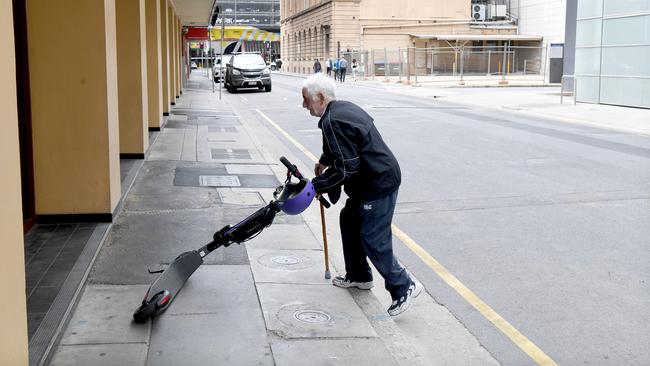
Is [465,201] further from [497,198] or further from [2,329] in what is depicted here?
[2,329]

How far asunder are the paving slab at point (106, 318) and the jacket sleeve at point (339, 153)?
5.02ft

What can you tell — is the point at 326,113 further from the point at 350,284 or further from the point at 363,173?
the point at 350,284

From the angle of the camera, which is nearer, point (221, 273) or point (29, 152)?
point (221, 273)

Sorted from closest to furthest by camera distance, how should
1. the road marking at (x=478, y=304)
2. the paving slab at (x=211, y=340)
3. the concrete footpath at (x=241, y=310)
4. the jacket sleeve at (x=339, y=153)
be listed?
the paving slab at (x=211, y=340), the concrete footpath at (x=241, y=310), the road marking at (x=478, y=304), the jacket sleeve at (x=339, y=153)

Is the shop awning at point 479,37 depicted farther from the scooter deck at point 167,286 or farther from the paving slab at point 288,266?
the scooter deck at point 167,286

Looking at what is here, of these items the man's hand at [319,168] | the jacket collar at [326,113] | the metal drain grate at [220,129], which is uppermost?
the jacket collar at [326,113]

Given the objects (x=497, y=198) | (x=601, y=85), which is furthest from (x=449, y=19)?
(x=497, y=198)

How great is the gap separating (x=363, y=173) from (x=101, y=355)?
2055 mm

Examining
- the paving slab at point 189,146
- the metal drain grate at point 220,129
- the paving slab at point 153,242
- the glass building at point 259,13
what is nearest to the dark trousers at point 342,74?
the metal drain grate at point 220,129

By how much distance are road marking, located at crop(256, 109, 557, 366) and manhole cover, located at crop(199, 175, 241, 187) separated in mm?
3050

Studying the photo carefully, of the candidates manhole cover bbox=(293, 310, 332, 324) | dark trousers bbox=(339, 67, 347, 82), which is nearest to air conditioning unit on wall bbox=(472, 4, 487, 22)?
dark trousers bbox=(339, 67, 347, 82)

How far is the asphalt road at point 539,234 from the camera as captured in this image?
5.15 m

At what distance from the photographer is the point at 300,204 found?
4.98m

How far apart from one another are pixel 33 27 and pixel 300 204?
12.6 ft
